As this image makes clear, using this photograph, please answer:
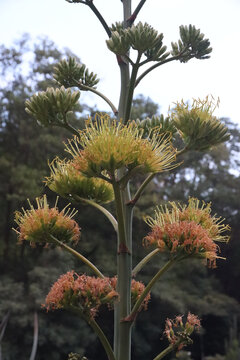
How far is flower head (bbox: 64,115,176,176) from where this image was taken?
5.30 feet

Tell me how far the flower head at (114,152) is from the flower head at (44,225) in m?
0.36

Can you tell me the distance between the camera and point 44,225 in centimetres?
196

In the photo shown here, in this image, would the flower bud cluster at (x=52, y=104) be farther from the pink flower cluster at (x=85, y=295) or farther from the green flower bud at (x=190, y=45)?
the pink flower cluster at (x=85, y=295)

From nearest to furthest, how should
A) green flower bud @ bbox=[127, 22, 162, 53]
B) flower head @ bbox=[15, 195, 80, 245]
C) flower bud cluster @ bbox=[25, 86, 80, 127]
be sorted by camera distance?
green flower bud @ bbox=[127, 22, 162, 53] → flower head @ bbox=[15, 195, 80, 245] → flower bud cluster @ bbox=[25, 86, 80, 127]

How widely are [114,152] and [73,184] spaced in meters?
0.47

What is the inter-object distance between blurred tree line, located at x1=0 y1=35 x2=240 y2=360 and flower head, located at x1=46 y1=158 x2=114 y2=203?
8111 mm

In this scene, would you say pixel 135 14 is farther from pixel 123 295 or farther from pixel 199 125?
pixel 123 295

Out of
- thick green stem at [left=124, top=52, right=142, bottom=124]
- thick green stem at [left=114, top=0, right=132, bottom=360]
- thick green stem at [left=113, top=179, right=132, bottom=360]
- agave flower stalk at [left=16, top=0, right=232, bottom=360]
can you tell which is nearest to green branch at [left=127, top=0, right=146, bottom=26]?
agave flower stalk at [left=16, top=0, right=232, bottom=360]

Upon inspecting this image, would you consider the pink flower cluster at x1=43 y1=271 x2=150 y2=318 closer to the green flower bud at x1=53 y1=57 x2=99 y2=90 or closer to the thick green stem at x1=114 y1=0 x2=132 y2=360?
the thick green stem at x1=114 y1=0 x2=132 y2=360

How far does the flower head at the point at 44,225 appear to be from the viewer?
195cm

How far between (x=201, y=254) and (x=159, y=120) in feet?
2.56

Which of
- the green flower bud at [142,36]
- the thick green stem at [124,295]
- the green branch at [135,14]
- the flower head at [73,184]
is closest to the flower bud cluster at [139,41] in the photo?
the green flower bud at [142,36]

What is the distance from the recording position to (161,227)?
1.88 m

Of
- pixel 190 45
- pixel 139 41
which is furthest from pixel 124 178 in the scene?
pixel 190 45
